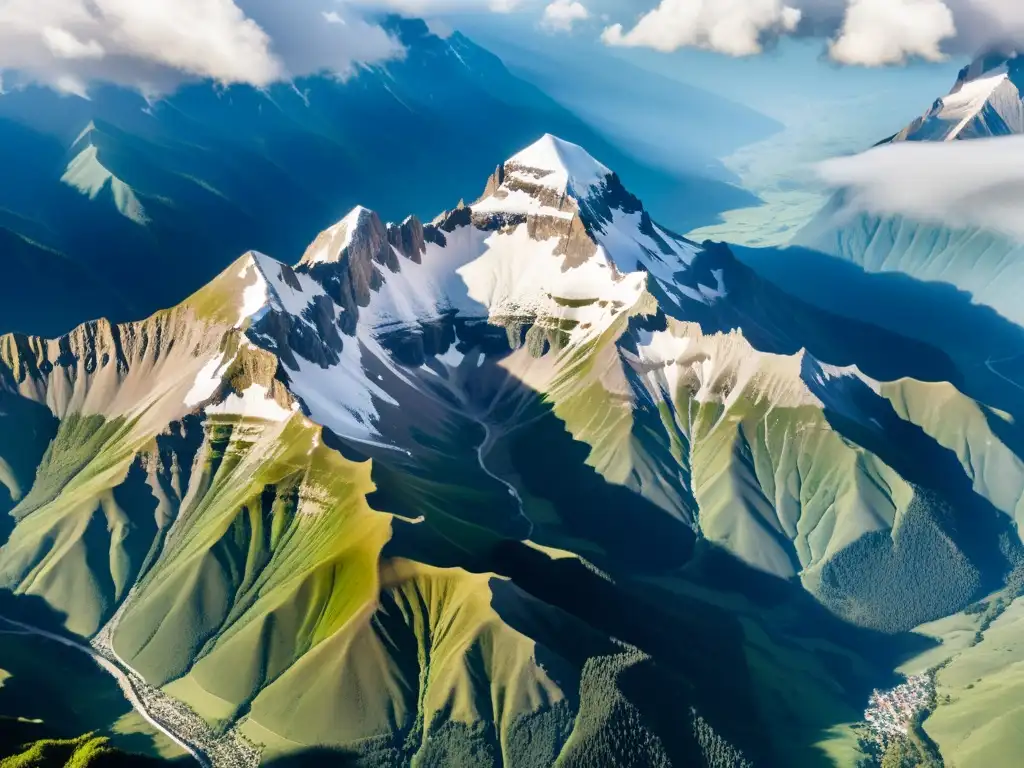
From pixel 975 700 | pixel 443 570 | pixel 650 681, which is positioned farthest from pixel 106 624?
pixel 975 700

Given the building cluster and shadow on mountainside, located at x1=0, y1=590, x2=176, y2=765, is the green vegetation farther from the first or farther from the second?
the building cluster

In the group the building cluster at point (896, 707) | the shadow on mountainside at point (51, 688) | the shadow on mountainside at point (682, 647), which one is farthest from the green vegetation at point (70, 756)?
the building cluster at point (896, 707)

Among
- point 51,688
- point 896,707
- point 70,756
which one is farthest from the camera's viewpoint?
point 896,707

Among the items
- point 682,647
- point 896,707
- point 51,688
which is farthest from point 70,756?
point 896,707

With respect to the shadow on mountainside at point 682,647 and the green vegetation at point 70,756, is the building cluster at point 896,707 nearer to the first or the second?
the shadow on mountainside at point 682,647

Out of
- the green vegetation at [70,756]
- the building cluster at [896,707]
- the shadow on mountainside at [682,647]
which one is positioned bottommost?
the building cluster at [896,707]

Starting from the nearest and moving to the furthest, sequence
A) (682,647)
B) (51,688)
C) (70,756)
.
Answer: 1. (70,756)
2. (51,688)
3. (682,647)

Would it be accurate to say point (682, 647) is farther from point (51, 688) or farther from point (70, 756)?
point (51, 688)

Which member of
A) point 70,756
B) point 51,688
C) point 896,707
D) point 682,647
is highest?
point 70,756

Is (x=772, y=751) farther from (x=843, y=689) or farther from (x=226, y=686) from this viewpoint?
(x=226, y=686)
